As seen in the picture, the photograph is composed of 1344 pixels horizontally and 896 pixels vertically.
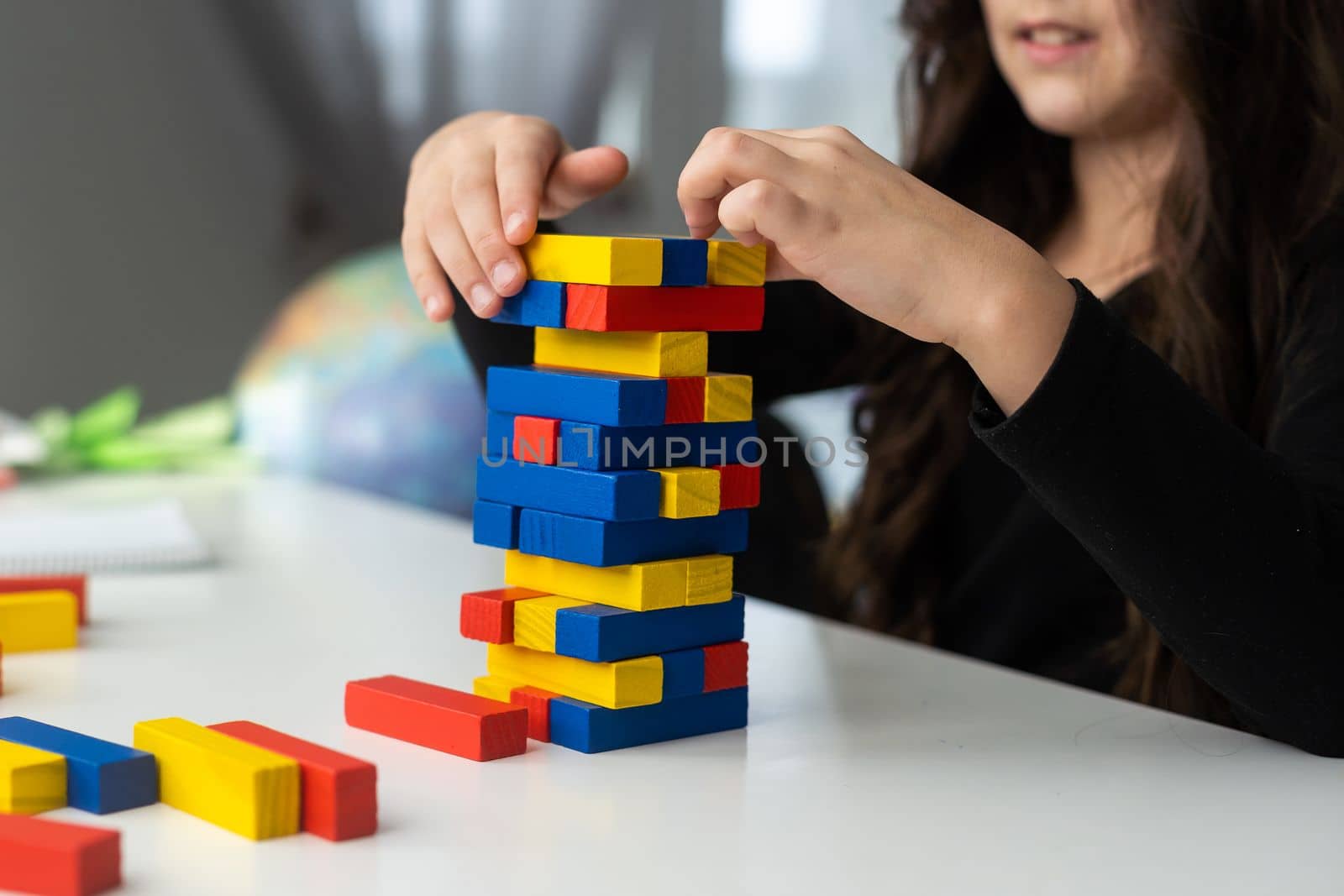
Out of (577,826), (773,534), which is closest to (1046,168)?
(773,534)

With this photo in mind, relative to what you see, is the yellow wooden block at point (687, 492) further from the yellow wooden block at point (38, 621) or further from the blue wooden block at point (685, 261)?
the yellow wooden block at point (38, 621)

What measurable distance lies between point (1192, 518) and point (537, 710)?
0.37m

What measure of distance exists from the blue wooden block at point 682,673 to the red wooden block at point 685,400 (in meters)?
0.13

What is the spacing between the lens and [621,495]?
28.5 inches

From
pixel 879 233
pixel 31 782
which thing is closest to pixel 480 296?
pixel 879 233

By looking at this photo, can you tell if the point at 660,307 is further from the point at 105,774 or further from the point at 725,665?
the point at 105,774

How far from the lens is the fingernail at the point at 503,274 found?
0.79 m

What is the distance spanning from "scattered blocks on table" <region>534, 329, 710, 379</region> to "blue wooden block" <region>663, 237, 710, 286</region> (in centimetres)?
3

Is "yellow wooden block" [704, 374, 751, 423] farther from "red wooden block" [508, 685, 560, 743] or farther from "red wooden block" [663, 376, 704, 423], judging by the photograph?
"red wooden block" [508, 685, 560, 743]

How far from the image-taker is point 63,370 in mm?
2322

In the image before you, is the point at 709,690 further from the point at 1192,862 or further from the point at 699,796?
the point at 1192,862

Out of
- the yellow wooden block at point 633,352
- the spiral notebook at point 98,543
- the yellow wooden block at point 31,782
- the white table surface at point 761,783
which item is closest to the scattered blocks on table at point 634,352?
the yellow wooden block at point 633,352

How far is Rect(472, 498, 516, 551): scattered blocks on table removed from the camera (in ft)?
2.57

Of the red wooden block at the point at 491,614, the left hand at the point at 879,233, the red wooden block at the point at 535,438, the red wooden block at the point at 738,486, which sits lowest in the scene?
the red wooden block at the point at 491,614
